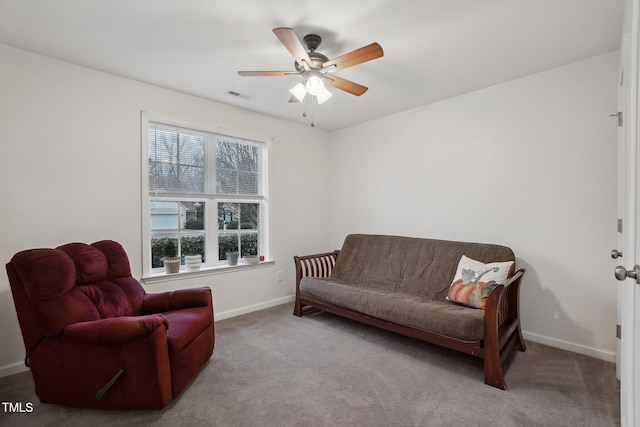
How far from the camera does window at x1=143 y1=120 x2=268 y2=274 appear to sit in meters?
3.11

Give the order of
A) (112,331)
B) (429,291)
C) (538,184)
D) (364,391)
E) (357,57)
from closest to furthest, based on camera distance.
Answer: (112,331), (357,57), (364,391), (538,184), (429,291)

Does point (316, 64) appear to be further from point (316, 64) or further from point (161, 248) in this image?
point (161, 248)

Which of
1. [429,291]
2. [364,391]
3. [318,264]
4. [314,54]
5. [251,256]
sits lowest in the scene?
[364,391]

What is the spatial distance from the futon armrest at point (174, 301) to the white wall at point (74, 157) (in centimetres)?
60

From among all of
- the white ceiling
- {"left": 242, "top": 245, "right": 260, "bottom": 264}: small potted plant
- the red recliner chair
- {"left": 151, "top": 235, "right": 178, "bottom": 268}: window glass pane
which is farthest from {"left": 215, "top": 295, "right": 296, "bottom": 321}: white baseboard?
the white ceiling

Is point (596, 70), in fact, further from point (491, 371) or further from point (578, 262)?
point (491, 371)

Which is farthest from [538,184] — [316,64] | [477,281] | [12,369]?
[12,369]

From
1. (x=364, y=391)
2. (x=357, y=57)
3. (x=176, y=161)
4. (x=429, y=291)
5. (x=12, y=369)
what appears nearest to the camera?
(x=357, y=57)

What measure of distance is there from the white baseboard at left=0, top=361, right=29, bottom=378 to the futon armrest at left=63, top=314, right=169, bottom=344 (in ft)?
3.36

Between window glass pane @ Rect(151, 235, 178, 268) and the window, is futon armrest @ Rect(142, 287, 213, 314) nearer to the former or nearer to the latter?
the window

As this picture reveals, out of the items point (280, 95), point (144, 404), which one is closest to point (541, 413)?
point (144, 404)

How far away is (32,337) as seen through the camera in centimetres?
183

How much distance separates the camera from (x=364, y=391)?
2.05 metres

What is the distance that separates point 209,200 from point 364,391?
2.51 m
